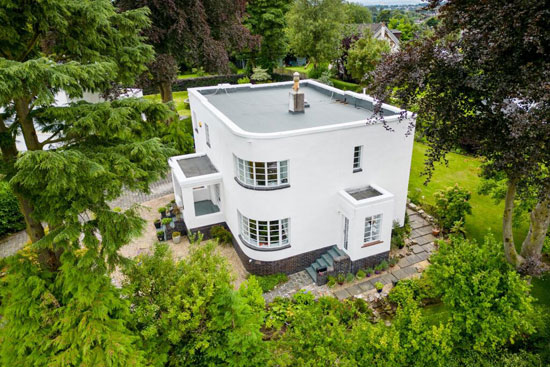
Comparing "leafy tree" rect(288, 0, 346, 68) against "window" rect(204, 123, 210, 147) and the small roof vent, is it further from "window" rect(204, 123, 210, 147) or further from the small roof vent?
the small roof vent

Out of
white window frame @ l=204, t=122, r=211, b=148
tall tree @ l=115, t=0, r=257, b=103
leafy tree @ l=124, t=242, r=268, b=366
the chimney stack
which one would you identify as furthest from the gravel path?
tall tree @ l=115, t=0, r=257, b=103

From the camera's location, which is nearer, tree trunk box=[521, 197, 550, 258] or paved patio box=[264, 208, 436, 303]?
tree trunk box=[521, 197, 550, 258]

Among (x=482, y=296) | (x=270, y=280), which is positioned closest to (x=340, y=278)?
(x=270, y=280)

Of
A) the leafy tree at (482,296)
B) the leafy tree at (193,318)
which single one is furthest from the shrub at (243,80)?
the leafy tree at (193,318)

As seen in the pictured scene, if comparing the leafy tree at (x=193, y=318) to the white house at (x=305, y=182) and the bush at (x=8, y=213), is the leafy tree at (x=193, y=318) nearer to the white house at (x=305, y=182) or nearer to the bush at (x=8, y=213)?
the white house at (x=305, y=182)

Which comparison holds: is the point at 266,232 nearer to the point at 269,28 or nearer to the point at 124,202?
the point at 124,202

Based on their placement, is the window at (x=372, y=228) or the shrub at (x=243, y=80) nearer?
the window at (x=372, y=228)
